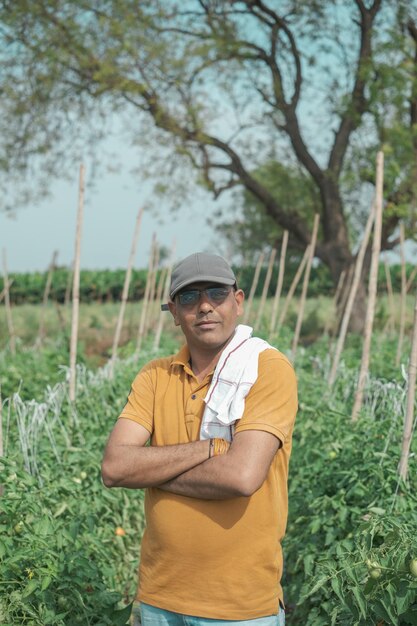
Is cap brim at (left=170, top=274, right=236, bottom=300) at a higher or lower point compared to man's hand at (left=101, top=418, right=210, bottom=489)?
higher

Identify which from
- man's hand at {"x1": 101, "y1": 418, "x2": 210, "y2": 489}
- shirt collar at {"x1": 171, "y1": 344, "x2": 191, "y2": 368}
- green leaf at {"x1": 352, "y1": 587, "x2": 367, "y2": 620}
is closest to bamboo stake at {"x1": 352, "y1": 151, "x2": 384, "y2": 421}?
green leaf at {"x1": 352, "y1": 587, "x2": 367, "y2": 620}

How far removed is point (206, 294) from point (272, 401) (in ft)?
1.23

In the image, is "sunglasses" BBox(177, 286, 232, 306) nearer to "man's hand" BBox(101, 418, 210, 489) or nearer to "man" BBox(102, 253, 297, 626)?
"man" BBox(102, 253, 297, 626)

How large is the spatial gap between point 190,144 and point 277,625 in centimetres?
1435

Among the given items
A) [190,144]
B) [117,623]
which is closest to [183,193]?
[190,144]

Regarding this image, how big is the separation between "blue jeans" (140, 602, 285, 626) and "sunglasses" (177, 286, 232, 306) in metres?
0.87

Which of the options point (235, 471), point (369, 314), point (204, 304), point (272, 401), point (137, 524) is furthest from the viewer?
point (369, 314)

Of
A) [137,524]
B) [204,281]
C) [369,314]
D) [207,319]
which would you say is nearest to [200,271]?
[204,281]

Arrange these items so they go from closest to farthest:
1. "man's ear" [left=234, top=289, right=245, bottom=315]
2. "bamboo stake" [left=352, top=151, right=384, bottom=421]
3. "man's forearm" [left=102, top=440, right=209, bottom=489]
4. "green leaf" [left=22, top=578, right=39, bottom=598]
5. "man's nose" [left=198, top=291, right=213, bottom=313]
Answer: "man's forearm" [left=102, top=440, right=209, bottom=489]
"man's nose" [left=198, top=291, right=213, bottom=313]
"man's ear" [left=234, top=289, right=245, bottom=315]
"green leaf" [left=22, top=578, right=39, bottom=598]
"bamboo stake" [left=352, top=151, right=384, bottom=421]

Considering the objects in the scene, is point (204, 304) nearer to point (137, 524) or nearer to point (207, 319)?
point (207, 319)

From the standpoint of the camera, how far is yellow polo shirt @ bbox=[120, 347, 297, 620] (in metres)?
2.26

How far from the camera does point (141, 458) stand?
2383mm

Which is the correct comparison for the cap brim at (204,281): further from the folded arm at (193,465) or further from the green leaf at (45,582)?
the green leaf at (45,582)

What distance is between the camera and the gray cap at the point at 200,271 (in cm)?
241
